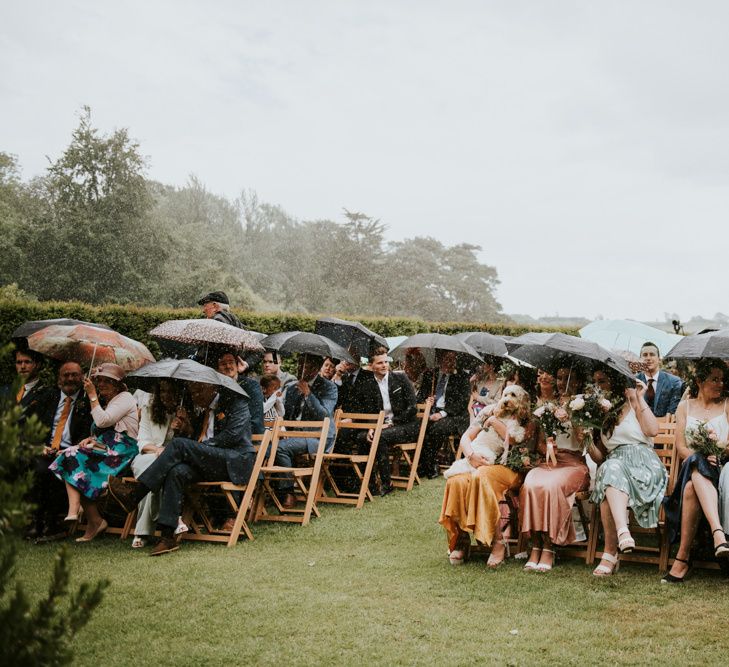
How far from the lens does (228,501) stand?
7582mm

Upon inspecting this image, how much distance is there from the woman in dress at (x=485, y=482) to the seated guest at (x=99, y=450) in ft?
10.5

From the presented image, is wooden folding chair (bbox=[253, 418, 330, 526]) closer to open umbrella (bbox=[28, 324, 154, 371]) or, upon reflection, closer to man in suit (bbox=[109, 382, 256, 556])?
man in suit (bbox=[109, 382, 256, 556])

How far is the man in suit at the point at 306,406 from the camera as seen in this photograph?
8.70 m

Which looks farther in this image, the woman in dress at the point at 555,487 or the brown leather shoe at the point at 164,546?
the brown leather shoe at the point at 164,546

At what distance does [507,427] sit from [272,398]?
3.60 meters

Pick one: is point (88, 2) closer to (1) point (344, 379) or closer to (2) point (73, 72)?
(1) point (344, 379)

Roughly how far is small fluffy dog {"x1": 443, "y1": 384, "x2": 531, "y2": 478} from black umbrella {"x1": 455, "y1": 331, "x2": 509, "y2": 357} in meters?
4.75

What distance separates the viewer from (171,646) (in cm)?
459

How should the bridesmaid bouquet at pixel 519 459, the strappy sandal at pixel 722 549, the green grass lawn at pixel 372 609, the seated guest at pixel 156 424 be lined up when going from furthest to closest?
the seated guest at pixel 156 424 < the bridesmaid bouquet at pixel 519 459 < the strappy sandal at pixel 722 549 < the green grass lawn at pixel 372 609

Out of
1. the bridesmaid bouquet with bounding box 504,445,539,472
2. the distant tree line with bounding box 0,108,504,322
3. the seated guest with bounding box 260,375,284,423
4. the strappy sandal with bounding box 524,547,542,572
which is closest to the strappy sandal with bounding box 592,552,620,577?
the strappy sandal with bounding box 524,547,542,572

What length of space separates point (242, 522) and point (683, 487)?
384cm

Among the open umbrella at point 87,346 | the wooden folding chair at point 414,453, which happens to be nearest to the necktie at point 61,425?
the open umbrella at point 87,346

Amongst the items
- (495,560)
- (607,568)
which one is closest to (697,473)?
(607,568)

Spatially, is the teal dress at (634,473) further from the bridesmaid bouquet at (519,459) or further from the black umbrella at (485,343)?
the black umbrella at (485,343)
